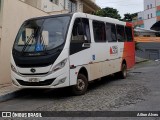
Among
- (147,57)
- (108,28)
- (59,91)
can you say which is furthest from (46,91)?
(147,57)

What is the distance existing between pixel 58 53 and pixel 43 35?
39.7 inches

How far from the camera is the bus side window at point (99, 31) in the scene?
12.0m

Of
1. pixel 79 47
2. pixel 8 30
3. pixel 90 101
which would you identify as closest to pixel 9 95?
pixel 79 47

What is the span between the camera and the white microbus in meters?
9.66

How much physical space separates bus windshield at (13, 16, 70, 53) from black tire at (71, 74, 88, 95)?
142 centimetres

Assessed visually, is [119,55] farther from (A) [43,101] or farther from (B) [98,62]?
(A) [43,101]

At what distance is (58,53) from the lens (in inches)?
379

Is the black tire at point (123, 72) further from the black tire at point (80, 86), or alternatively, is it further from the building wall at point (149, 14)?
the building wall at point (149, 14)

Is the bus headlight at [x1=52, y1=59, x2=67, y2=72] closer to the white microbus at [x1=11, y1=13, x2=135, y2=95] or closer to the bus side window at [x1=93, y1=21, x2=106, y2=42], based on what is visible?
the white microbus at [x1=11, y1=13, x2=135, y2=95]

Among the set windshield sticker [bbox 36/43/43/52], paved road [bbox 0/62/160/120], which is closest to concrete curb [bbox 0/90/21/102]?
paved road [bbox 0/62/160/120]

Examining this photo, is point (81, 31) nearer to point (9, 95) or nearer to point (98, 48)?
point (98, 48)

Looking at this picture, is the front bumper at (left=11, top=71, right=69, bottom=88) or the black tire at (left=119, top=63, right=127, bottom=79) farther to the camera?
the black tire at (left=119, top=63, right=127, bottom=79)

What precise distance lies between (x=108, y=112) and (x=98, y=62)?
4.46 metres

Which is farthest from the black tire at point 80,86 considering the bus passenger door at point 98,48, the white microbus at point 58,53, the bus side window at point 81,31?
the bus side window at point 81,31
